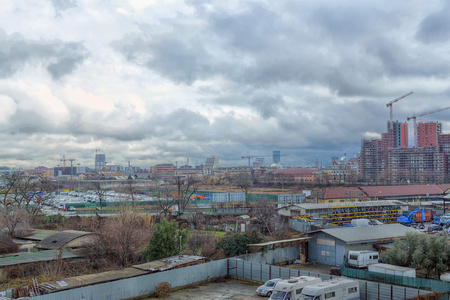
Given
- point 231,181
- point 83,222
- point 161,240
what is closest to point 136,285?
point 161,240

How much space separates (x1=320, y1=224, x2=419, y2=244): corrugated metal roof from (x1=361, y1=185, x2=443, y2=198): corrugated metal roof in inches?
1373

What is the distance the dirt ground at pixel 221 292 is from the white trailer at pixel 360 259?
21.9ft

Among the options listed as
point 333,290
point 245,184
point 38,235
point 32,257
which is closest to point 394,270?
point 333,290

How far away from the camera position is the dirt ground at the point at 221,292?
20.2 meters

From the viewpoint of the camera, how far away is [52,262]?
87.4 ft

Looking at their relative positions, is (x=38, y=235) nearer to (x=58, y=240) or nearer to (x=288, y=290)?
(x=58, y=240)

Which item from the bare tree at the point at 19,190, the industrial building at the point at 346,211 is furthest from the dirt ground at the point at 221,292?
the bare tree at the point at 19,190

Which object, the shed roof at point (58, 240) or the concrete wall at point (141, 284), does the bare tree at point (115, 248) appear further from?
the concrete wall at point (141, 284)

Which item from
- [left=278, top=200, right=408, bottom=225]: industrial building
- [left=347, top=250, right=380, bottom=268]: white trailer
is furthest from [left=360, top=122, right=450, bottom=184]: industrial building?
[left=347, top=250, right=380, bottom=268]: white trailer

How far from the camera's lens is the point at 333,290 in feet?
54.2

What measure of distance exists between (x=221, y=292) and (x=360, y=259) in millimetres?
9318

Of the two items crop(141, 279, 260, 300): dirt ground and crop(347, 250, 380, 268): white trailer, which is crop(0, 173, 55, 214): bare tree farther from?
crop(347, 250, 380, 268): white trailer

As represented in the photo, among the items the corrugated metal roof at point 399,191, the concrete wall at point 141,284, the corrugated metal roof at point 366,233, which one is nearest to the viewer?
the concrete wall at point 141,284

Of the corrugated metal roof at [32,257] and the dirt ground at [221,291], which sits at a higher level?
the corrugated metal roof at [32,257]
